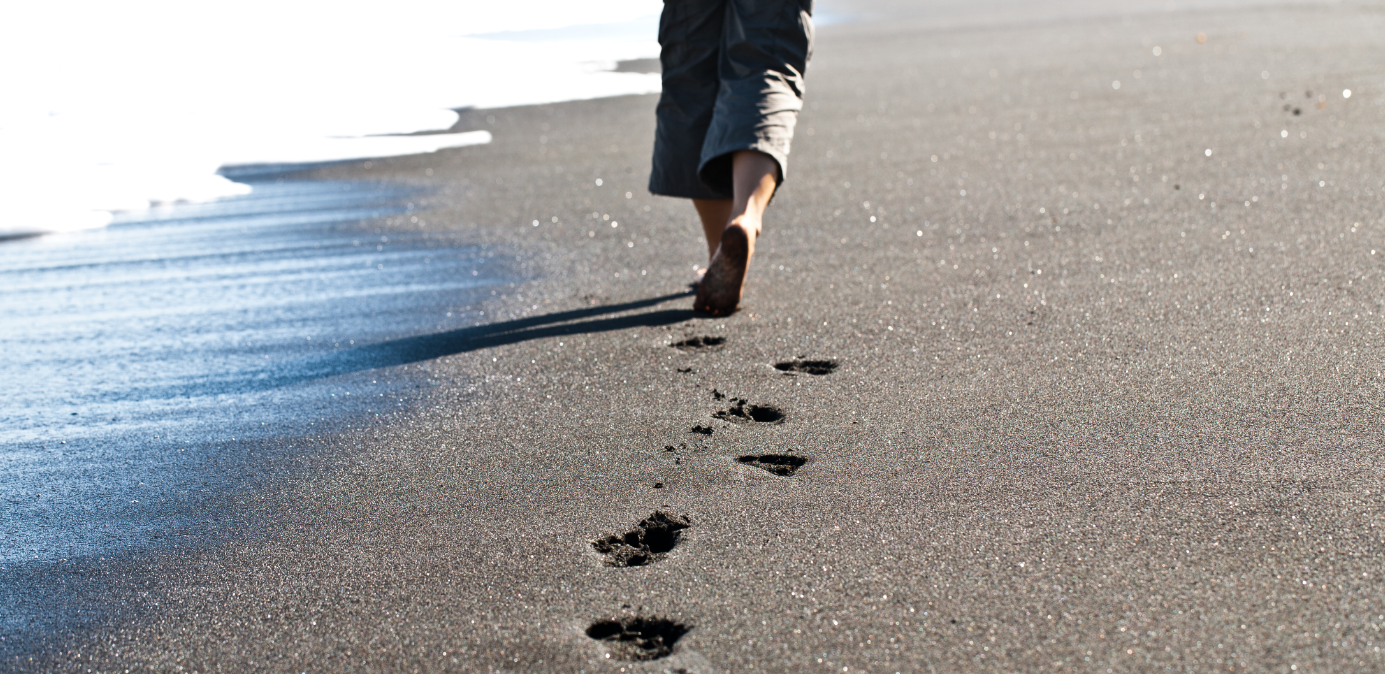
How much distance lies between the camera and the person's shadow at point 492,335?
258 cm

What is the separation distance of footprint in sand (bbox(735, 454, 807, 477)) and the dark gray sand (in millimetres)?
15

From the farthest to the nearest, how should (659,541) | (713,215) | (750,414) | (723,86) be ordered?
(713,215), (723,86), (750,414), (659,541)

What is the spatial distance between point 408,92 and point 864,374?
20.3ft

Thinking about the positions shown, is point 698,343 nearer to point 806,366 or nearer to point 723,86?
point 806,366

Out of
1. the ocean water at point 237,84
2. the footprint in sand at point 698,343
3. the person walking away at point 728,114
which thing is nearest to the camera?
the footprint in sand at point 698,343

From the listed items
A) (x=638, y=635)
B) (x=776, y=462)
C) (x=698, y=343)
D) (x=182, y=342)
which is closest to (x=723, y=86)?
(x=698, y=343)

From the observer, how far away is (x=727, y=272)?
2621 mm

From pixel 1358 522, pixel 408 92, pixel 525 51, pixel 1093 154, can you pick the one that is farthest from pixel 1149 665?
pixel 525 51

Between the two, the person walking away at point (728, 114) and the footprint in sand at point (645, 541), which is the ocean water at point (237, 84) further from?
the footprint in sand at point (645, 541)

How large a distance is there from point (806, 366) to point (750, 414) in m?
0.29

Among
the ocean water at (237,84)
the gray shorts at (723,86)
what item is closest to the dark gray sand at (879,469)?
the gray shorts at (723,86)

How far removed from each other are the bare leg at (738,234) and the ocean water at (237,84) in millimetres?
2880

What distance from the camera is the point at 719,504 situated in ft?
5.69

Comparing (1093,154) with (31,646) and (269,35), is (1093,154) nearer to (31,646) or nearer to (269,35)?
(31,646)
